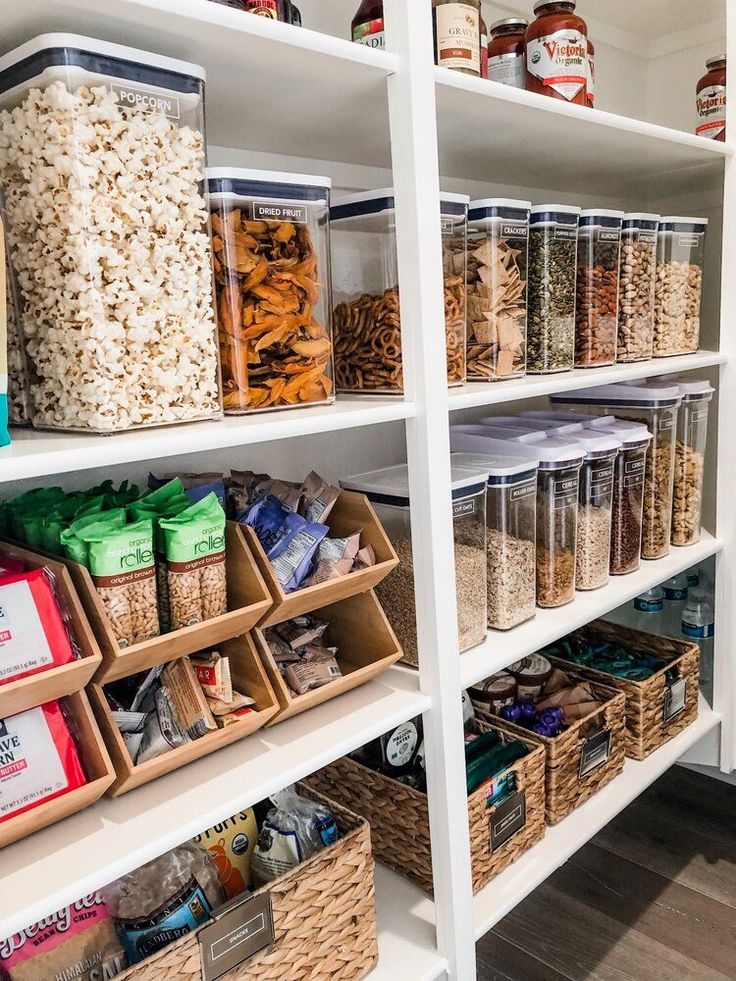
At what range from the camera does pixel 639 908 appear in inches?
73.2

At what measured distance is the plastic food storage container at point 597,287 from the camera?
1.56m

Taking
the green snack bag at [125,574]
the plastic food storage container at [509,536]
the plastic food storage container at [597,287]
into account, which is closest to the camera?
the green snack bag at [125,574]

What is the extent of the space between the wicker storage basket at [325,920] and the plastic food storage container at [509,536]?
440mm

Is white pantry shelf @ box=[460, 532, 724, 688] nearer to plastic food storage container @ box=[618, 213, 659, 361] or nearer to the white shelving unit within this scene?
the white shelving unit

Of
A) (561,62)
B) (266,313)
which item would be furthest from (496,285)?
(266,313)

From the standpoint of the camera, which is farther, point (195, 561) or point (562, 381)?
point (562, 381)

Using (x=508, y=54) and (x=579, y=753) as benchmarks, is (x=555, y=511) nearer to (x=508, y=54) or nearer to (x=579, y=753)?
(x=579, y=753)

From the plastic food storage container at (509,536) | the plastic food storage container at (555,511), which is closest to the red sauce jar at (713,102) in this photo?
the plastic food storage container at (555,511)

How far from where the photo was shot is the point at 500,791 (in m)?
1.35

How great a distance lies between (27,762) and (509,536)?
86 centimetres

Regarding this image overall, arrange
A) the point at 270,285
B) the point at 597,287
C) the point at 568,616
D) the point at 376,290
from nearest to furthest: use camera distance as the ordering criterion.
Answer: the point at 270,285, the point at 376,290, the point at 568,616, the point at 597,287

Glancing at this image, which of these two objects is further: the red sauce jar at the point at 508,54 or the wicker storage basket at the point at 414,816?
the red sauce jar at the point at 508,54

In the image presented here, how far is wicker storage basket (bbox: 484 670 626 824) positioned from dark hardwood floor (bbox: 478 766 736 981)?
425mm

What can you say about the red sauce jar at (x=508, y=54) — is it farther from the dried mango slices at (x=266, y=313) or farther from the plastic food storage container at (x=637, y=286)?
the dried mango slices at (x=266, y=313)
